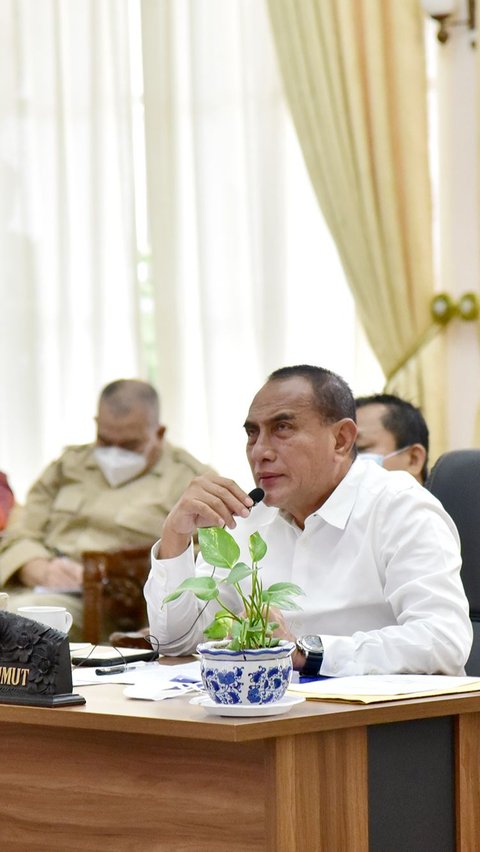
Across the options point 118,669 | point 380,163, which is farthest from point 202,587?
point 380,163

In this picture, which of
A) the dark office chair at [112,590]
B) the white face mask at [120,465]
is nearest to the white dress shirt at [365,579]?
the dark office chair at [112,590]

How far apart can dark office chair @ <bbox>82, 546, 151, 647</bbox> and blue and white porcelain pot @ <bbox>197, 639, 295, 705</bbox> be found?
269cm

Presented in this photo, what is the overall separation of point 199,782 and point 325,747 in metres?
0.18

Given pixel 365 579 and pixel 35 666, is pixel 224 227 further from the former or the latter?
pixel 35 666

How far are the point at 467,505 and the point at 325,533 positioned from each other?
1.09 feet

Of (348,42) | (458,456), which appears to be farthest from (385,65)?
(458,456)

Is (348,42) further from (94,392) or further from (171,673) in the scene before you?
(171,673)

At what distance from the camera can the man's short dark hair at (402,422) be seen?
11.6 feet

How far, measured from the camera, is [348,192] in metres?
5.09

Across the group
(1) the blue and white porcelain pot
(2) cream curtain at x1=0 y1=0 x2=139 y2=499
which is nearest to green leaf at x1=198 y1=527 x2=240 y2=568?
(1) the blue and white porcelain pot

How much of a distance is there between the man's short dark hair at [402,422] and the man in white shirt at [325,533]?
2.84 ft

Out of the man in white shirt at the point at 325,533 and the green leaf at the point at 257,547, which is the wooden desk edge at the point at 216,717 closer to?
the green leaf at the point at 257,547

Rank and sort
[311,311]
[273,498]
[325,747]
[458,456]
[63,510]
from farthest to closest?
[311,311]
[63,510]
[458,456]
[273,498]
[325,747]

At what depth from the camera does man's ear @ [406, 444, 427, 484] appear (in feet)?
11.5
